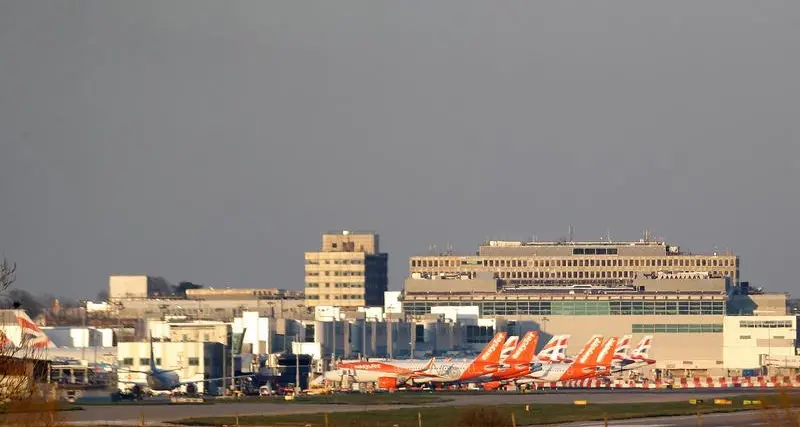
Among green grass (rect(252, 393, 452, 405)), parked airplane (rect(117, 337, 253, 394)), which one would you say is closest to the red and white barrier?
green grass (rect(252, 393, 452, 405))

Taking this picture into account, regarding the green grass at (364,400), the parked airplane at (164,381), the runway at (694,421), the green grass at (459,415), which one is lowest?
the runway at (694,421)

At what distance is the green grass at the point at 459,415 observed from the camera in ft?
311

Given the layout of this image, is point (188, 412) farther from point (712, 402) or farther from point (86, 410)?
point (712, 402)

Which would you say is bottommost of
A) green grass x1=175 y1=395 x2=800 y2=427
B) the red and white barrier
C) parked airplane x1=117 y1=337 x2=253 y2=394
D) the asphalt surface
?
green grass x1=175 y1=395 x2=800 y2=427

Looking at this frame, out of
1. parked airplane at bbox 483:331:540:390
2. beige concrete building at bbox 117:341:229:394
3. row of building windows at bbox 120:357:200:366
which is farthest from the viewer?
parked airplane at bbox 483:331:540:390

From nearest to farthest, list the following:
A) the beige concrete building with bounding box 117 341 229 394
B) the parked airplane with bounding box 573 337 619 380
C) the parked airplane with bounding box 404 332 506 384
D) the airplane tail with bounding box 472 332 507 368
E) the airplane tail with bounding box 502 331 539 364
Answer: the beige concrete building with bounding box 117 341 229 394, the parked airplane with bounding box 404 332 506 384, the airplane tail with bounding box 472 332 507 368, the airplane tail with bounding box 502 331 539 364, the parked airplane with bounding box 573 337 619 380

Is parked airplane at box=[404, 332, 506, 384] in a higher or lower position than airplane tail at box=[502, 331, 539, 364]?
lower

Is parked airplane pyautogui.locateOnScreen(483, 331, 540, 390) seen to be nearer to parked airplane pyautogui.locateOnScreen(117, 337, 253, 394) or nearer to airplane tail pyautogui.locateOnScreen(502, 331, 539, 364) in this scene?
airplane tail pyautogui.locateOnScreen(502, 331, 539, 364)

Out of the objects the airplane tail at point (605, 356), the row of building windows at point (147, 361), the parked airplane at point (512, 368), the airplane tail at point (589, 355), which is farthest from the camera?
the airplane tail at point (605, 356)

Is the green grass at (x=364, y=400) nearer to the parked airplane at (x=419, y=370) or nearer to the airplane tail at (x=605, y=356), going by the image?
the parked airplane at (x=419, y=370)

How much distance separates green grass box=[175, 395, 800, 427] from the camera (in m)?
94.9

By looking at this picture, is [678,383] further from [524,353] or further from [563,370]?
[524,353]

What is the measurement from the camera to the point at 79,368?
15688 centimetres

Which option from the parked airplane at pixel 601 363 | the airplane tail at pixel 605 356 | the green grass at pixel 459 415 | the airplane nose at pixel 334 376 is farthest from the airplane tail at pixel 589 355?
the green grass at pixel 459 415
